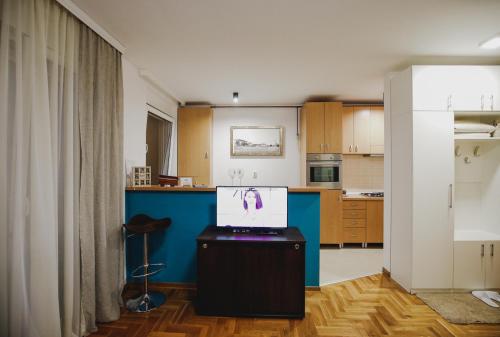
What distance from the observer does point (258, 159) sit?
5.21 m

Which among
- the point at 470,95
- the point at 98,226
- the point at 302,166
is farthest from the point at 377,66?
the point at 98,226

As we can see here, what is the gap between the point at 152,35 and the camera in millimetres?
2533

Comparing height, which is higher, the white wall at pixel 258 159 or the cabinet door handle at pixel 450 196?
the white wall at pixel 258 159

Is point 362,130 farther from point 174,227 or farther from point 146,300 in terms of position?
point 146,300

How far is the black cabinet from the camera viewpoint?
91.4 inches

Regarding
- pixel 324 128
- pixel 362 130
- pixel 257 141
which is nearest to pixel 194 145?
pixel 257 141

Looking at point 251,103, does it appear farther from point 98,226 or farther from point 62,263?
point 62,263

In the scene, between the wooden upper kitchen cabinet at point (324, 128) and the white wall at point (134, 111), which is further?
the wooden upper kitchen cabinet at point (324, 128)

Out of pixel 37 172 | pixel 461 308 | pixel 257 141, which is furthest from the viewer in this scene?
pixel 257 141

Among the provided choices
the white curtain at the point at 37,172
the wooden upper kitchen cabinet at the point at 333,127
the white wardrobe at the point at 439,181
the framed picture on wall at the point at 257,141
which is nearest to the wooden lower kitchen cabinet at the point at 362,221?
the wooden upper kitchen cabinet at the point at 333,127

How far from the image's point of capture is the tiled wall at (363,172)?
5.07m

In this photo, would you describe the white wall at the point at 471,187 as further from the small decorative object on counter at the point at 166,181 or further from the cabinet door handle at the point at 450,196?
the small decorative object on counter at the point at 166,181

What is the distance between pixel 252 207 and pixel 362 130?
3260 millimetres

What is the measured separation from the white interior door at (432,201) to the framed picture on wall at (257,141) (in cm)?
267
